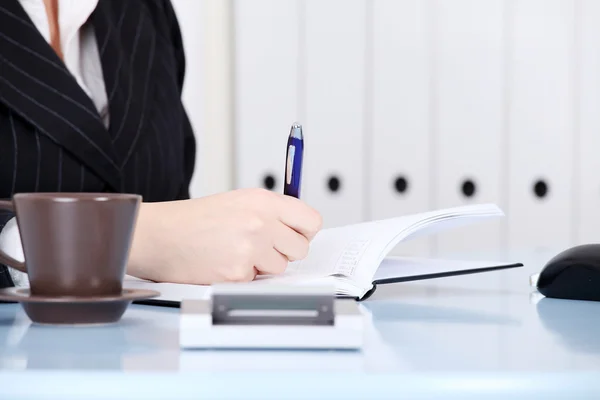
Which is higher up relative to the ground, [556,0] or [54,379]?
[556,0]

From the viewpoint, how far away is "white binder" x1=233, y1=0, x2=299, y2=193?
2119mm

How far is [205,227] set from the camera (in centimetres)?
77

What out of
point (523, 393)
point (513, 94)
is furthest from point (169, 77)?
point (523, 393)

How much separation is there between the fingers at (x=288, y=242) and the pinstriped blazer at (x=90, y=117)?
0.44 meters

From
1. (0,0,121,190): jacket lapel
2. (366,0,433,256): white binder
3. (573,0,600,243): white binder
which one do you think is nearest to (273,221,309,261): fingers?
(0,0,121,190): jacket lapel

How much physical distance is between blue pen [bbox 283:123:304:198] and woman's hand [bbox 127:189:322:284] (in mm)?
38

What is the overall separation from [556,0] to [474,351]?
1.72 meters

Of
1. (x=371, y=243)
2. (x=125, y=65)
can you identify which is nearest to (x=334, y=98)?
(x=125, y=65)

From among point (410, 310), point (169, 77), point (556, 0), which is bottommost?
point (410, 310)

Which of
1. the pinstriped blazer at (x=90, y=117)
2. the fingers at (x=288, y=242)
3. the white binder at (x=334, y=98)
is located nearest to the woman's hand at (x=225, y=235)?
the fingers at (x=288, y=242)

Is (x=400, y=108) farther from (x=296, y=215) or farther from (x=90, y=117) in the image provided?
(x=296, y=215)

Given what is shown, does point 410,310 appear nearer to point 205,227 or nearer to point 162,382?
point 205,227

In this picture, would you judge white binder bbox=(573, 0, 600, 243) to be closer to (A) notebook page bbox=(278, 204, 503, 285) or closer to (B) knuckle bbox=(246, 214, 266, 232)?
(A) notebook page bbox=(278, 204, 503, 285)

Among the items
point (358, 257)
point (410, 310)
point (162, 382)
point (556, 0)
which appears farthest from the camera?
point (556, 0)
